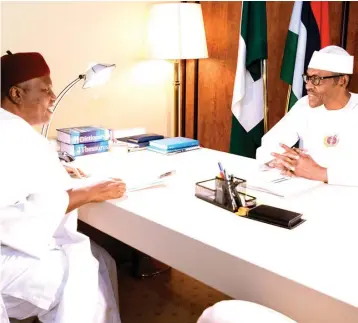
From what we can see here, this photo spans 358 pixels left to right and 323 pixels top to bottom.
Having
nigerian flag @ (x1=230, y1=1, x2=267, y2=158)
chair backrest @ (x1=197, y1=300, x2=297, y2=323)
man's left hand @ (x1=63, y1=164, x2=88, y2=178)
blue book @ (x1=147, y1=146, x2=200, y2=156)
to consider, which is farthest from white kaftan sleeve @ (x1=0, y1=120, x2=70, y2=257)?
nigerian flag @ (x1=230, y1=1, x2=267, y2=158)

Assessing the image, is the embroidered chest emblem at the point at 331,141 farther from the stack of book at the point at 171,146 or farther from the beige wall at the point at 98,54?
the beige wall at the point at 98,54

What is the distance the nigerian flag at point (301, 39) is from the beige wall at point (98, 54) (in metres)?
0.91

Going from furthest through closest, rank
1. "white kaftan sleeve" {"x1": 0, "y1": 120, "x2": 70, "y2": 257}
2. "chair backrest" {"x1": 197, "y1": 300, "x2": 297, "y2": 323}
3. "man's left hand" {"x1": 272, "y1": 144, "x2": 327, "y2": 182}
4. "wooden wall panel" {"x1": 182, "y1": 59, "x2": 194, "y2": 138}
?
"wooden wall panel" {"x1": 182, "y1": 59, "x2": 194, "y2": 138} < "man's left hand" {"x1": 272, "y1": 144, "x2": 327, "y2": 182} < "white kaftan sleeve" {"x1": 0, "y1": 120, "x2": 70, "y2": 257} < "chair backrest" {"x1": 197, "y1": 300, "x2": 297, "y2": 323}

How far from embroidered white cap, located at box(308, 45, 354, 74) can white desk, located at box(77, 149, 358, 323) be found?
29.5 inches

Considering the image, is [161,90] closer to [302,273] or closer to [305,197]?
[305,197]

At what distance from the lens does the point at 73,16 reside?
2605 millimetres

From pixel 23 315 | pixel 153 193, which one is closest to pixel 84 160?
pixel 153 193

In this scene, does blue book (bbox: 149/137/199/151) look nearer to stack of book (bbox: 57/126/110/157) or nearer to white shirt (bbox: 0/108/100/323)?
stack of book (bbox: 57/126/110/157)

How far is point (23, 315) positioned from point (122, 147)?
1242mm

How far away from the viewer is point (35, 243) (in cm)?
129

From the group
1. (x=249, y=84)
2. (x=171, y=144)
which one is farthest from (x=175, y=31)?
(x=171, y=144)

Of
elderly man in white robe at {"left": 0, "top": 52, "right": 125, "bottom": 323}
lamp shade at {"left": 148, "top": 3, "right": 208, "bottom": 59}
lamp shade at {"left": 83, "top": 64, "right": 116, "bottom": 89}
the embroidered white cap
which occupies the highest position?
lamp shade at {"left": 148, "top": 3, "right": 208, "bottom": 59}

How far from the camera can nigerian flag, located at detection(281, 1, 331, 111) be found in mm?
2637

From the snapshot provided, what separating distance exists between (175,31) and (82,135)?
986 mm
